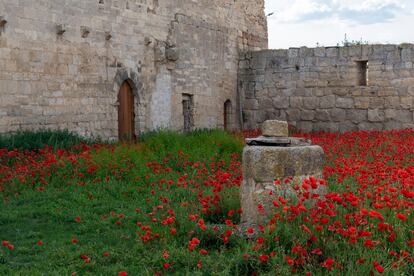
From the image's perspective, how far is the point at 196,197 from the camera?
6.90 meters

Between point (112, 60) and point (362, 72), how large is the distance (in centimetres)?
724

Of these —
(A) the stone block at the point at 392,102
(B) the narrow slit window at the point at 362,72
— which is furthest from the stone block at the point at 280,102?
(A) the stone block at the point at 392,102

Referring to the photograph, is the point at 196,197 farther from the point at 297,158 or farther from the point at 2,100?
the point at 2,100

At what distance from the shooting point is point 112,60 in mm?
13031

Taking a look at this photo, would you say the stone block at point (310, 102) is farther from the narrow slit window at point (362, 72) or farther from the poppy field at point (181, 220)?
the poppy field at point (181, 220)

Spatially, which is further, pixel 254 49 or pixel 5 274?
pixel 254 49

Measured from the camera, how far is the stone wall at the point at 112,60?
1082cm

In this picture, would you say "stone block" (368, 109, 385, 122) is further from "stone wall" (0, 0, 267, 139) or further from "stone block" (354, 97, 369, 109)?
"stone wall" (0, 0, 267, 139)

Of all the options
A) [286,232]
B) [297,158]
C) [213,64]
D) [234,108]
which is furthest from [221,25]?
[286,232]

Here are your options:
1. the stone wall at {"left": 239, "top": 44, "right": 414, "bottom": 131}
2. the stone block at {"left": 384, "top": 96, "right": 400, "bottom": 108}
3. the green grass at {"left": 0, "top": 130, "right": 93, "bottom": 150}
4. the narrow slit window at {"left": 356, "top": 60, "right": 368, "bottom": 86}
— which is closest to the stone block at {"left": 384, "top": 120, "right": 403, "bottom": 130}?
the stone wall at {"left": 239, "top": 44, "right": 414, "bottom": 131}

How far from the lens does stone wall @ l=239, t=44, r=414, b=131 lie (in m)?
15.1

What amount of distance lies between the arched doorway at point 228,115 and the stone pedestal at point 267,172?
12076mm

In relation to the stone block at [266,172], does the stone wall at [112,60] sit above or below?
above

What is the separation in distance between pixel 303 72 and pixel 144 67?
4994mm
